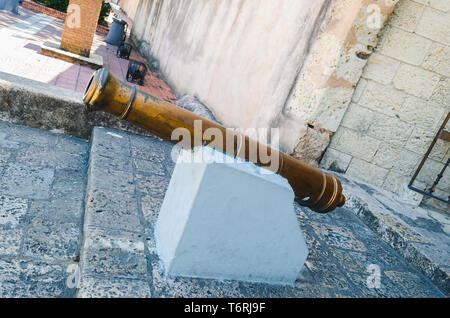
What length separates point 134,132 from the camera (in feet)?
12.8

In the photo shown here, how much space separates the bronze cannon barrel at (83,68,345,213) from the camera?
1.65m

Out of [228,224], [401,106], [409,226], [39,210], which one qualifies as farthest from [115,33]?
[228,224]

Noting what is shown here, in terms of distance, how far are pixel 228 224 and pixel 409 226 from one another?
232cm

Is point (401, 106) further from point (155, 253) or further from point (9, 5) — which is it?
point (9, 5)

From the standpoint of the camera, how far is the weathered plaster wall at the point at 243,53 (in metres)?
3.95

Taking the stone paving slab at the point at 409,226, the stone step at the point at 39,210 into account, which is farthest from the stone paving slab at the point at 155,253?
the stone step at the point at 39,210

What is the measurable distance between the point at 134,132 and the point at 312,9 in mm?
2564

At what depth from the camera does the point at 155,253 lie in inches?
75.9

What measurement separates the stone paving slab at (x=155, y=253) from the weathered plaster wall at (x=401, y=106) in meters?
0.91

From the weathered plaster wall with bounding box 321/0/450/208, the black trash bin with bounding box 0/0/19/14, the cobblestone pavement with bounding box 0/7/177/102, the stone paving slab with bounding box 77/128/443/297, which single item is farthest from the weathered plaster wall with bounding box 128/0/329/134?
the black trash bin with bounding box 0/0/19/14

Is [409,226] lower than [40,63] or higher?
higher

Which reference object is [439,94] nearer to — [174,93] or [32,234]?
[32,234]

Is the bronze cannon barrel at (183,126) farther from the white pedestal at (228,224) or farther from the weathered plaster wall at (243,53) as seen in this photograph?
the weathered plaster wall at (243,53)
